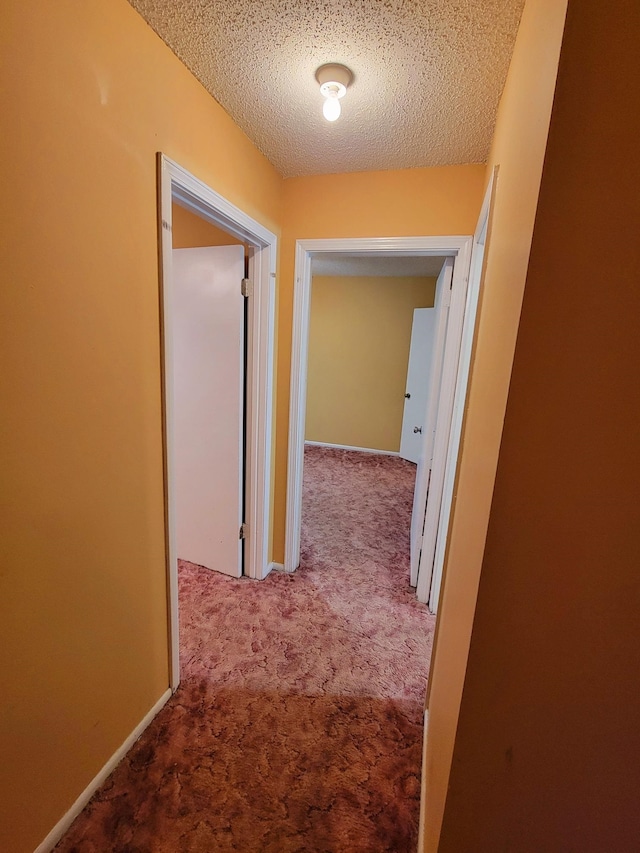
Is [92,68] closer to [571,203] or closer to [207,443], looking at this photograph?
[571,203]

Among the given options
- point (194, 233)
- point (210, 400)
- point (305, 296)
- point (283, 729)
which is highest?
point (194, 233)

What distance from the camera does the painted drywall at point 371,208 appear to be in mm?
1792

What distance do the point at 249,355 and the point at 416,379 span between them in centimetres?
312

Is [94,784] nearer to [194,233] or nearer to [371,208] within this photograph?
[194,233]

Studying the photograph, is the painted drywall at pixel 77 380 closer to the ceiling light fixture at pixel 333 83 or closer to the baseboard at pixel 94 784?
the baseboard at pixel 94 784

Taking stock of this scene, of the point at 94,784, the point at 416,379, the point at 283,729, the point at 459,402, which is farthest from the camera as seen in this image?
the point at 416,379

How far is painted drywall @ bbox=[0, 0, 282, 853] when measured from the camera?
818 mm

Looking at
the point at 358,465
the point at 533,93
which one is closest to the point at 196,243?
the point at 533,93

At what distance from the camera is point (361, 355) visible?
5031mm

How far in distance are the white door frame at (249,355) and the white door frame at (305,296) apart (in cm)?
14

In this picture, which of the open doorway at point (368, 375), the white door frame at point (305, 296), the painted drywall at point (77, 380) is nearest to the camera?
the painted drywall at point (77, 380)

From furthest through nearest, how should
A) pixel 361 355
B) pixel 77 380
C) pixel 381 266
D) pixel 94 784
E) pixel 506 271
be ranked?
pixel 361 355, pixel 381 266, pixel 94 784, pixel 77 380, pixel 506 271

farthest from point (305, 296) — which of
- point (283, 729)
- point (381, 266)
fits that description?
point (381, 266)

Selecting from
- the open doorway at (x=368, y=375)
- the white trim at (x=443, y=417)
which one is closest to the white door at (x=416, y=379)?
the open doorway at (x=368, y=375)
